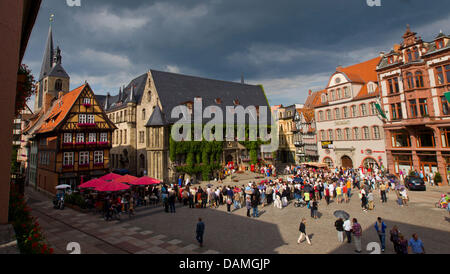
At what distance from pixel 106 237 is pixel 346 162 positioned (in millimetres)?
36659

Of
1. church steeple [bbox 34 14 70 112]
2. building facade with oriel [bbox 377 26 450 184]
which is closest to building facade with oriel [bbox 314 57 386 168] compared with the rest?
building facade with oriel [bbox 377 26 450 184]

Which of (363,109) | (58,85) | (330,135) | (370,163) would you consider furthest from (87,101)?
(58,85)

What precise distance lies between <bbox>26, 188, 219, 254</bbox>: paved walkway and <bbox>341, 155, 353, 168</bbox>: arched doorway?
33.7 m

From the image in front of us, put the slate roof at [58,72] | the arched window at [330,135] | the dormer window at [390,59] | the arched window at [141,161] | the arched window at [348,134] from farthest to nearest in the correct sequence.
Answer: the slate roof at [58,72] → the arched window at [330,135] → the arched window at [141,161] → the arched window at [348,134] → the dormer window at [390,59]

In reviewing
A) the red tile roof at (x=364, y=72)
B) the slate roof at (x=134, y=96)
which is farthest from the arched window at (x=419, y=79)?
the slate roof at (x=134, y=96)

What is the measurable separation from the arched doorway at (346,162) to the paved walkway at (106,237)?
3371cm

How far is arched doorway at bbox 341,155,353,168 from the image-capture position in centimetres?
3784

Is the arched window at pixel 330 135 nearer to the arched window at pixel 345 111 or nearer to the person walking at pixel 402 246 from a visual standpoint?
the arched window at pixel 345 111

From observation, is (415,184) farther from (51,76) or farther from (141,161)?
(51,76)

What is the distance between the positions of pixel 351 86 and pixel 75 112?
128 ft

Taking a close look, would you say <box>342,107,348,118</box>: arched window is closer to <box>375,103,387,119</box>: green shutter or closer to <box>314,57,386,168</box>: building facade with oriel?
<box>314,57,386,168</box>: building facade with oriel

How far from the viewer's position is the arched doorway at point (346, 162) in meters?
37.8
